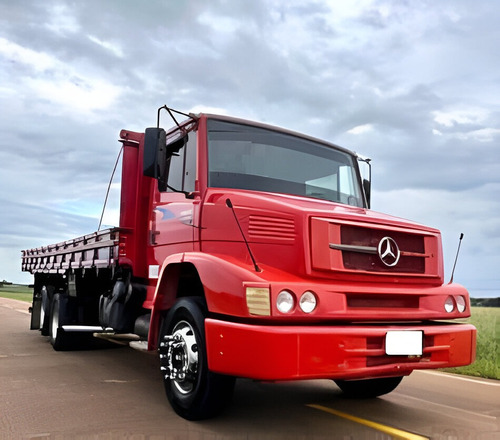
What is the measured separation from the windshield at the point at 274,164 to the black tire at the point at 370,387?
74.4 inches

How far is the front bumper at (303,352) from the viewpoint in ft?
12.9

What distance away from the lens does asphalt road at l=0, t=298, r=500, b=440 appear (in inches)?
175

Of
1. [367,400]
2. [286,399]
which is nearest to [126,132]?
[286,399]

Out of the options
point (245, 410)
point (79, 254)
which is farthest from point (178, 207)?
point (79, 254)

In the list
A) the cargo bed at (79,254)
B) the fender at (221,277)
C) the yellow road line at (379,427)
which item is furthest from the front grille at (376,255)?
the cargo bed at (79,254)

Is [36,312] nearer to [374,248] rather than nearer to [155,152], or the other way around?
[155,152]

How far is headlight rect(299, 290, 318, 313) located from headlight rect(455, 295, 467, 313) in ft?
5.40

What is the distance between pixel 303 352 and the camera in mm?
3953

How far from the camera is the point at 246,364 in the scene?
13.2 feet

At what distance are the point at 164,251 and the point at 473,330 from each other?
309 centimetres

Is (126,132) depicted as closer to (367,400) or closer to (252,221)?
(252,221)

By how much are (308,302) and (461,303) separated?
176 cm

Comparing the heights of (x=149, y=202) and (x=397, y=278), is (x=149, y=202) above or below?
above

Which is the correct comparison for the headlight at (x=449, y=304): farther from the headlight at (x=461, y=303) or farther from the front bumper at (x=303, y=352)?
the front bumper at (x=303, y=352)
